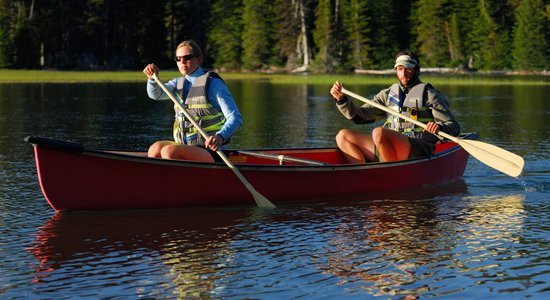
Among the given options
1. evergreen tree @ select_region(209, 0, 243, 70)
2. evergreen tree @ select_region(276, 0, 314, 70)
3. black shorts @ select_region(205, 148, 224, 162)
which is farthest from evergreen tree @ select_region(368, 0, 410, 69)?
black shorts @ select_region(205, 148, 224, 162)

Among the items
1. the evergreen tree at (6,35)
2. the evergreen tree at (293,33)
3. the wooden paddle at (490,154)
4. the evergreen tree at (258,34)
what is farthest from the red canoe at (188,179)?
the evergreen tree at (258,34)

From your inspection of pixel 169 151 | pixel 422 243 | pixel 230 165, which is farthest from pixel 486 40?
pixel 422 243

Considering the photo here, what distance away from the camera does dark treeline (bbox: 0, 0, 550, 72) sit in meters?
75.0

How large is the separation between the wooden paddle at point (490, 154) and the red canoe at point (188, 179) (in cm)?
58

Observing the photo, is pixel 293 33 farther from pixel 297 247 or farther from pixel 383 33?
pixel 297 247

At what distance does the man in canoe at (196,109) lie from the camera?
1048 cm

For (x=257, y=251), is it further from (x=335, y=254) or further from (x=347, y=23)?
(x=347, y=23)

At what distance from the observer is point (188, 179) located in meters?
10.6

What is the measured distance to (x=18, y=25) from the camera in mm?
75688

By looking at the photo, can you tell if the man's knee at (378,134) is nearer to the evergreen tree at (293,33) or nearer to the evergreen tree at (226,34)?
the evergreen tree at (293,33)

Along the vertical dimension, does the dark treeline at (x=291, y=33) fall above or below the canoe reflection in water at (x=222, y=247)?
above

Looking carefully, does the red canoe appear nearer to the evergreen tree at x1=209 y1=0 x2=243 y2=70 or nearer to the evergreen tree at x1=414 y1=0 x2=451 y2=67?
the evergreen tree at x1=414 y1=0 x2=451 y2=67

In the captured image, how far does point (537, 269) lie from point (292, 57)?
244 feet

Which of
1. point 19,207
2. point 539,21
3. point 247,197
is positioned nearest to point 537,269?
point 247,197
